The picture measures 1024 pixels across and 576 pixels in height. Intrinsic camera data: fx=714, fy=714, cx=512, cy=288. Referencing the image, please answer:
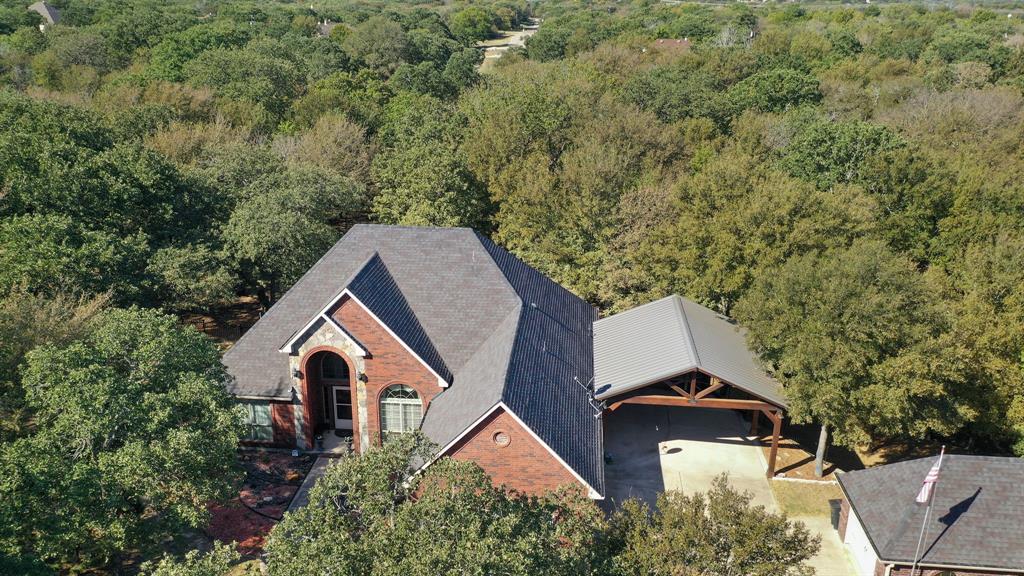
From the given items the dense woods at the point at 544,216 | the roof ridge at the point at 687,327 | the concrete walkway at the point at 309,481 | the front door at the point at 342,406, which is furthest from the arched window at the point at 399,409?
the roof ridge at the point at 687,327

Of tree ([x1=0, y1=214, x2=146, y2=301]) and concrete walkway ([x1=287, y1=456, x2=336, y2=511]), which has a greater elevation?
tree ([x1=0, y1=214, x2=146, y2=301])

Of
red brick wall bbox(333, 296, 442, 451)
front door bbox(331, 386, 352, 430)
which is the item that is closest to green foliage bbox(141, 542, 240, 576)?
red brick wall bbox(333, 296, 442, 451)

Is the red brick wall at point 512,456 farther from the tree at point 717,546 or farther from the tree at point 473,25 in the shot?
the tree at point 473,25

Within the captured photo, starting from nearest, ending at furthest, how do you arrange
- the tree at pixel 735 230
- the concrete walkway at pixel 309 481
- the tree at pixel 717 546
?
1. the tree at pixel 717 546
2. the concrete walkway at pixel 309 481
3. the tree at pixel 735 230

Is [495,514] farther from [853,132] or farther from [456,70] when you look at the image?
[456,70]

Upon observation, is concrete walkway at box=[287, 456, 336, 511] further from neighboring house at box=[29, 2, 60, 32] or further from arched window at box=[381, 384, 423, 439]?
neighboring house at box=[29, 2, 60, 32]

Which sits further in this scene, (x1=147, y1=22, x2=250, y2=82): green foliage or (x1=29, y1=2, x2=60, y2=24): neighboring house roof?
(x1=29, y1=2, x2=60, y2=24): neighboring house roof

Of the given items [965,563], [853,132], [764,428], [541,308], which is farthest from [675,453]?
[853,132]
